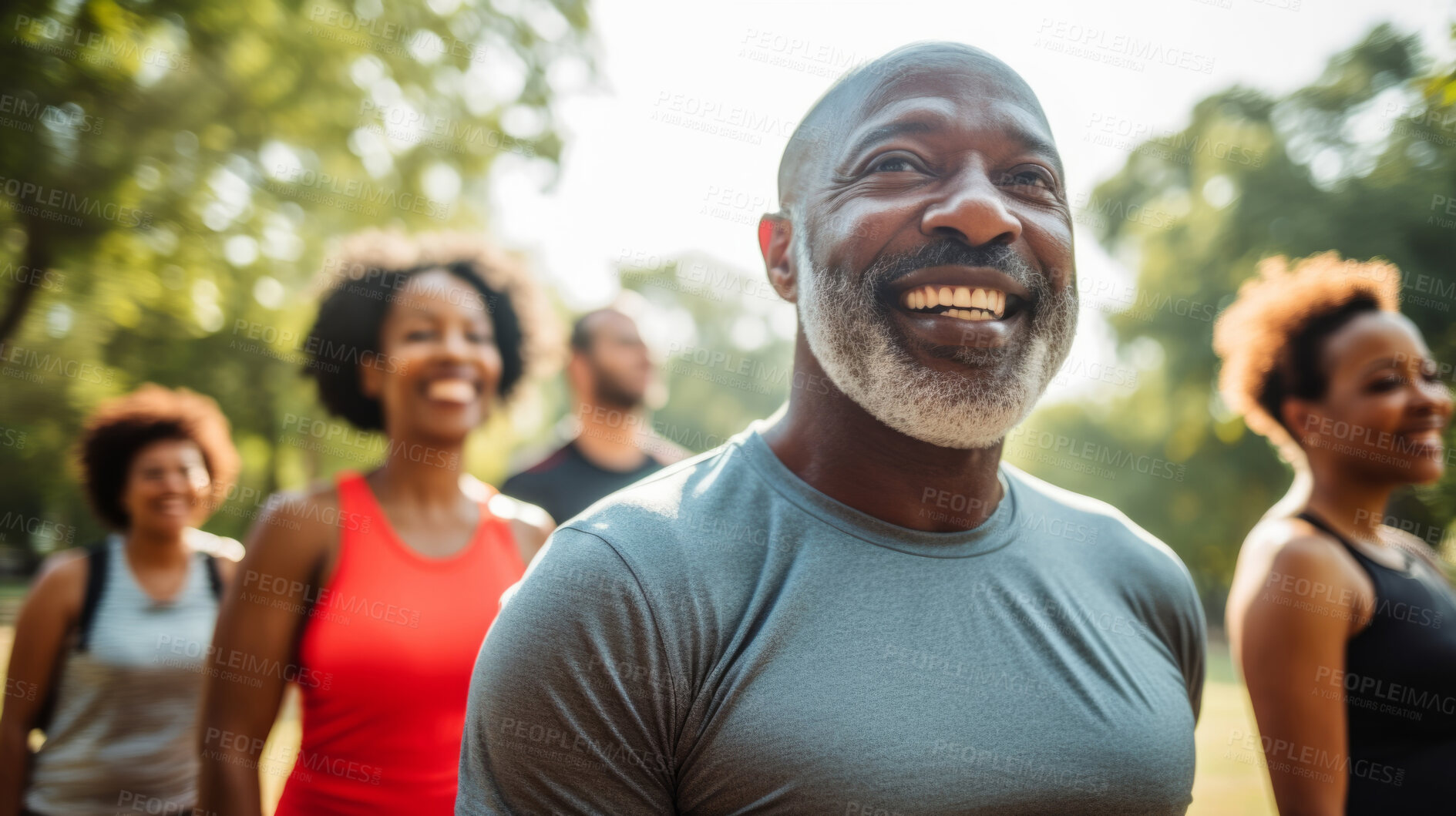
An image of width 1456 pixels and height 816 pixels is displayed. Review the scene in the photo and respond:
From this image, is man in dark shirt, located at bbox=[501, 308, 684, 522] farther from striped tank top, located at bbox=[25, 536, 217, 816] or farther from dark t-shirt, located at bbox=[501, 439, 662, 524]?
striped tank top, located at bbox=[25, 536, 217, 816]

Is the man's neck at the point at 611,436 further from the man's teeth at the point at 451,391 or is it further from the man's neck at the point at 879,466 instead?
the man's neck at the point at 879,466

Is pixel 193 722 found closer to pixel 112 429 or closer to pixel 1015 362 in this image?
pixel 112 429

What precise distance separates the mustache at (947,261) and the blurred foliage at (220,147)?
6668 millimetres

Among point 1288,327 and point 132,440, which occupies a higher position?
point 1288,327

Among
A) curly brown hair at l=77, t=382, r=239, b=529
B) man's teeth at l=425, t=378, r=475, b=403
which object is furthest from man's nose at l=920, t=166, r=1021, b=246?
curly brown hair at l=77, t=382, r=239, b=529

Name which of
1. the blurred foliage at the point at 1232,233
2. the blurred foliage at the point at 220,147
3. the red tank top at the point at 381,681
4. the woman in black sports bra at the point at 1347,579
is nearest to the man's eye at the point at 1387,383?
the woman in black sports bra at the point at 1347,579

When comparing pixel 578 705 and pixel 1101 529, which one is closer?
pixel 578 705

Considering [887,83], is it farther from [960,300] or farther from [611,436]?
[611,436]

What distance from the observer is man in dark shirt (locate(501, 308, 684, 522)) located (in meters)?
4.56

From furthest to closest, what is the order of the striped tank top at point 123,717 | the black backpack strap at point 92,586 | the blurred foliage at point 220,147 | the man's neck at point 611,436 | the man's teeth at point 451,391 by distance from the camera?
the blurred foliage at point 220,147 < the man's neck at point 611,436 < the black backpack strap at point 92,586 < the striped tank top at point 123,717 < the man's teeth at point 451,391

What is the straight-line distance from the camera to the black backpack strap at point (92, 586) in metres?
3.55

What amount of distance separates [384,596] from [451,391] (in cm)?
71

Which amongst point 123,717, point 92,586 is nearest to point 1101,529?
point 123,717

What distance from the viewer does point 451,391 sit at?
2992 millimetres
